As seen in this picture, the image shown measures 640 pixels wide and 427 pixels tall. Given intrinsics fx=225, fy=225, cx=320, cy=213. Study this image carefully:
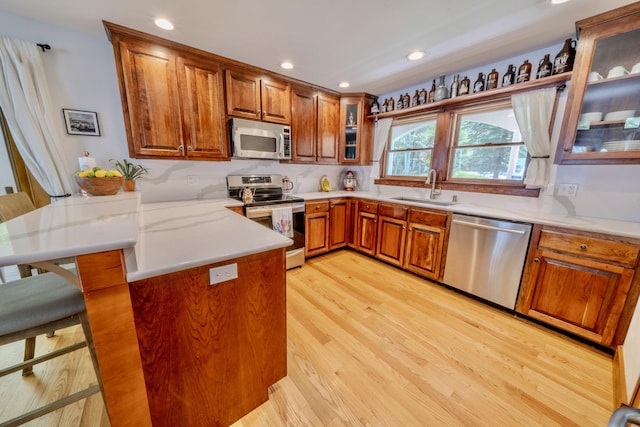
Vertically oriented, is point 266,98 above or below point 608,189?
above

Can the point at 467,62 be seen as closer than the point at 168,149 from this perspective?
No

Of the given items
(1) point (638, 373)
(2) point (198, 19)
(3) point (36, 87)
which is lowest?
(1) point (638, 373)

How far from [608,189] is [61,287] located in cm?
377

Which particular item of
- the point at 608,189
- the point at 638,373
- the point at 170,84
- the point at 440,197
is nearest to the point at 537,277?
the point at 638,373

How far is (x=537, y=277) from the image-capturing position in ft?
6.09

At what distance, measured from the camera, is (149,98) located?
202 cm

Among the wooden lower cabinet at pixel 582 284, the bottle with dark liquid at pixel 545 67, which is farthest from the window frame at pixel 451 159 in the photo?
the wooden lower cabinet at pixel 582 284

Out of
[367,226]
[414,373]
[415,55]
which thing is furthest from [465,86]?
[414,373]

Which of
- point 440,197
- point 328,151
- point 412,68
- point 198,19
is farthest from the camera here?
point 328,151

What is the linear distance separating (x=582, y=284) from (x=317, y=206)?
8.04 feet

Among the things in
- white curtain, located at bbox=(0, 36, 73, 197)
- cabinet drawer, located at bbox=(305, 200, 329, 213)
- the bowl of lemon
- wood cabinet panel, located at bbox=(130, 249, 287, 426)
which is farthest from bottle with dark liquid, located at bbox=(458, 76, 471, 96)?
white curtain, located at bbox=(0, 36, 73, 197)

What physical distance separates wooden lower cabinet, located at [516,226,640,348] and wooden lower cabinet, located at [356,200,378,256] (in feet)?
5.12

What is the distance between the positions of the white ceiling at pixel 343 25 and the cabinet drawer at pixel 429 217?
61.5 inches

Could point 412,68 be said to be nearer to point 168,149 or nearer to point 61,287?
point 168,149
